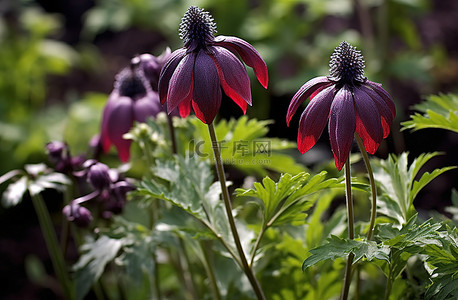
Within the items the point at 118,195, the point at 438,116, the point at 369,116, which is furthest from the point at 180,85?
the point at 438,116

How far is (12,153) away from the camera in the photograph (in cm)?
304

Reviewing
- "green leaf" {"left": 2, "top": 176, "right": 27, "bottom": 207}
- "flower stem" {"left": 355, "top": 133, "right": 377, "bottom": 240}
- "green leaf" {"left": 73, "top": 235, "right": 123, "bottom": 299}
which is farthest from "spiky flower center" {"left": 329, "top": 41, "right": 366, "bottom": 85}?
"green leaf" {"left": 2, "top": 176, "right": 27, "bottom": 207}

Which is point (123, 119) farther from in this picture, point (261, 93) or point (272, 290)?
point (261, 93)

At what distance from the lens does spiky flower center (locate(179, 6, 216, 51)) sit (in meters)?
1.04

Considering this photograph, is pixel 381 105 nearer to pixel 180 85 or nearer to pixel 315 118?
pixel 315 118

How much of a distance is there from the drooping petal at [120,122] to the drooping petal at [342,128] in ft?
2.53

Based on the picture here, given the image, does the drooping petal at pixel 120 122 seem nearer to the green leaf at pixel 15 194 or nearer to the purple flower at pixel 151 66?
the purple flower at pixel 151 66

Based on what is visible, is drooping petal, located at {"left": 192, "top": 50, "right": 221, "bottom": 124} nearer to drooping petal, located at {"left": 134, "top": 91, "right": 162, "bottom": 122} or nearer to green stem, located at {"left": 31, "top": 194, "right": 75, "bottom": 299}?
drooping petal, located at {"left": 134, "top": 91, "right": 162, "bottom": 122}

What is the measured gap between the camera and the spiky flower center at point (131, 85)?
160 centimetres

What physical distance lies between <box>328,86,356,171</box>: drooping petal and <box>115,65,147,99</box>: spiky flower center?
2.62ft

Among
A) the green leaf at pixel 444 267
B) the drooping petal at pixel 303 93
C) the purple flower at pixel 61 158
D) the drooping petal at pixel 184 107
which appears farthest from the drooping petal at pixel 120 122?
the green leaf at pixel 444 267

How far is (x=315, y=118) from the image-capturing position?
0.98 m

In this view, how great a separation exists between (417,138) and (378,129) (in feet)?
6.75

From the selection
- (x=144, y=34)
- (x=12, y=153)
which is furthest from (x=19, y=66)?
(x=144, y=34)
